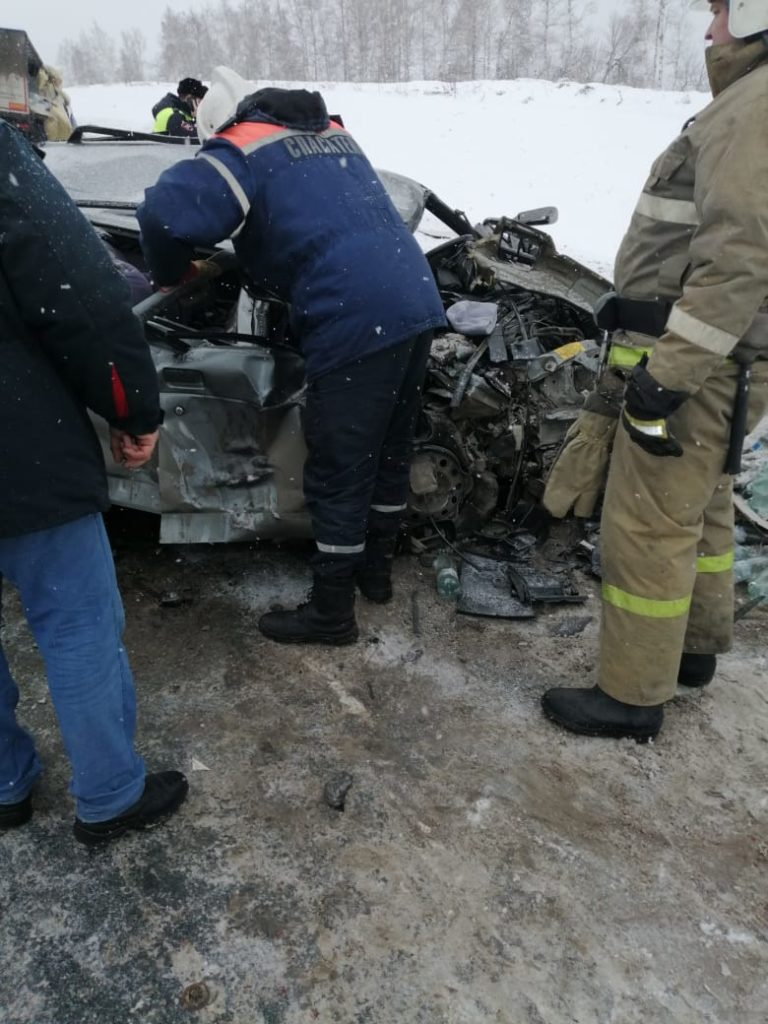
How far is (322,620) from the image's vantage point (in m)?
2.65

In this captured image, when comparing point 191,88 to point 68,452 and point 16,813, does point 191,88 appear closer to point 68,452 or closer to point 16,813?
point 68,452

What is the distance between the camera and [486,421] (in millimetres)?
3154

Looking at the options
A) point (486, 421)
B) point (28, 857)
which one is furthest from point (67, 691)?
point (486, 421)

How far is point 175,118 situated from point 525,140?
13.4m

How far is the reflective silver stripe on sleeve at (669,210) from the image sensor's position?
1.91 metres

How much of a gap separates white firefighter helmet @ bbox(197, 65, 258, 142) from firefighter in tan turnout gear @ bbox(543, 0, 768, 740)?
130 centimetres

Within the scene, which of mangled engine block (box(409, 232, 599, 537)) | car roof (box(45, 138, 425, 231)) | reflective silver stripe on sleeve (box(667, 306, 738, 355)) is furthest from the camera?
car roof (box(45, 138, 425, 231))

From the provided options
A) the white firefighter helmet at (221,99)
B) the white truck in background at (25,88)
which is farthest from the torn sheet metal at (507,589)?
the white truck in background at (25,88)

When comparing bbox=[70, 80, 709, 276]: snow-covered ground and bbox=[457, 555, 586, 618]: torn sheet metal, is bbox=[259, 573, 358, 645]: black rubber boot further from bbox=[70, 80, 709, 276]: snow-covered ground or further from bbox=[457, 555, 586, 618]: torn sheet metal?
bbox=[70, 80, 709, 276]: snow-covered ground

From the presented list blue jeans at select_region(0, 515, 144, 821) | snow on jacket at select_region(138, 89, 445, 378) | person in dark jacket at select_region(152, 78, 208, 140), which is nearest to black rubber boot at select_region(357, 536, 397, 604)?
snow on jacket at select_region(138, 89, 445, 378)

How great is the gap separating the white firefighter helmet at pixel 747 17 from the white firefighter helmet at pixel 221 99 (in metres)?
1.38

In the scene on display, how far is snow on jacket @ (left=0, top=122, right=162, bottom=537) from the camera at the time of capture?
1.26 metres

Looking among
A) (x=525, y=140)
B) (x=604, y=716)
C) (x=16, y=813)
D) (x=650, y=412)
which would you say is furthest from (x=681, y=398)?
(x=525, y=140)

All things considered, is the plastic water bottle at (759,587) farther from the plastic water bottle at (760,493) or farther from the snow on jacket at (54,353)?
the snow on jacket at (54,353)
